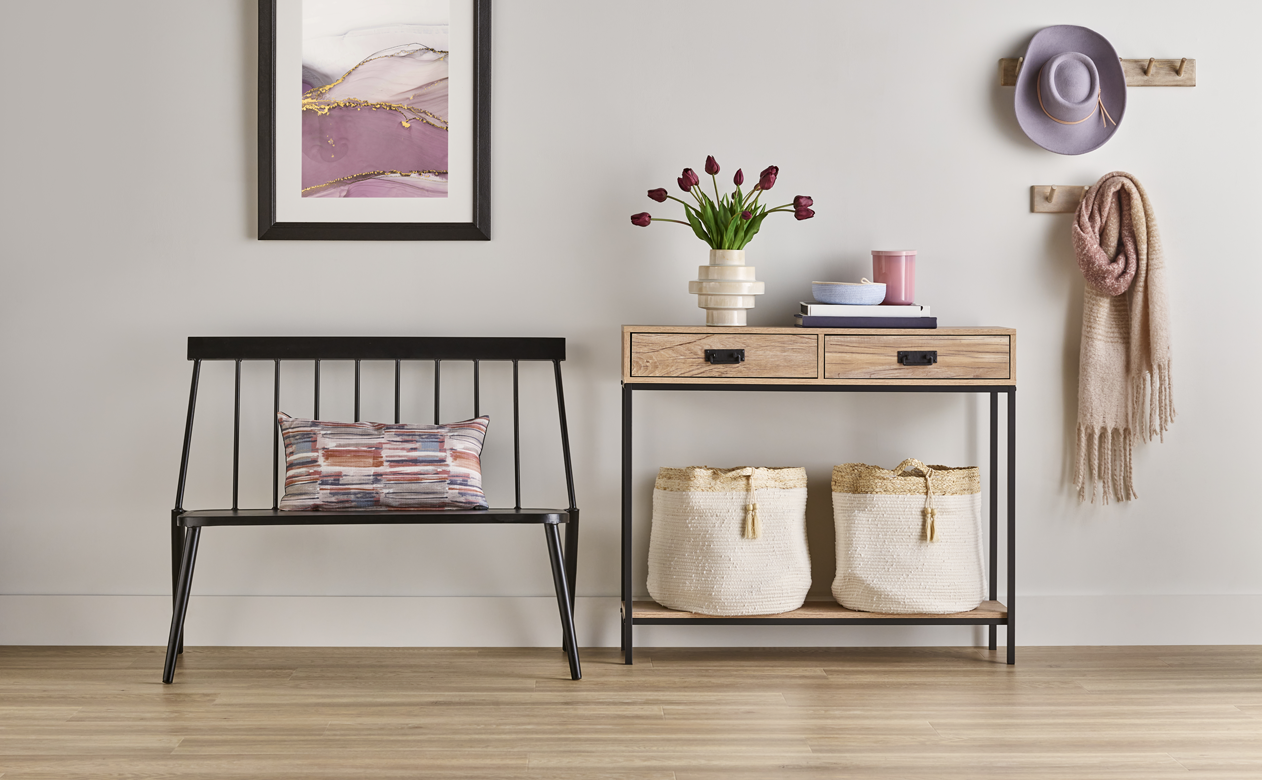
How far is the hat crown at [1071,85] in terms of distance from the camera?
2.42m

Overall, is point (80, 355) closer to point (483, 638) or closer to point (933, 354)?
point (483, 638)

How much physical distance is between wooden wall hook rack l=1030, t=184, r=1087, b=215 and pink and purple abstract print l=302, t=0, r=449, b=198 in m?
1.46

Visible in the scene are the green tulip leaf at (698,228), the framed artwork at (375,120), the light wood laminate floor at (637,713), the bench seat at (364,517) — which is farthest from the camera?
the framed artwork at (375,120)

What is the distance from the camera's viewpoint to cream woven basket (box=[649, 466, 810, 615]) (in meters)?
2.27

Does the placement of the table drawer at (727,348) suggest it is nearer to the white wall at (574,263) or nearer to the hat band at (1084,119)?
the white wall at (574,263)

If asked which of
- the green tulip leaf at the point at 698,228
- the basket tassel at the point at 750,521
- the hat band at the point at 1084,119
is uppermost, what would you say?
the hat band at the point at 1084,119

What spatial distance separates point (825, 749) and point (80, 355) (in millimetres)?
1971

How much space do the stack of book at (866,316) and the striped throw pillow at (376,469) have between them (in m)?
0.85

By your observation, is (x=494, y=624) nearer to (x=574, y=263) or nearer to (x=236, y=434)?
(x=236, y=434)

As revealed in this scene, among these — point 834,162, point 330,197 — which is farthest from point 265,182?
point 834,162

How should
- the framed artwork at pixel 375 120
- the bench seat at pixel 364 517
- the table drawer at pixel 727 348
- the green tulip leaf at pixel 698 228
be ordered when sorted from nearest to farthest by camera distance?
the bench seat at pixel 364 517 < the table drawer at pixel 727 348 < the green tulip leaf at pixel 698 228 < the framed artwork at pixel 375 120

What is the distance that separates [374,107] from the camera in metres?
2.45

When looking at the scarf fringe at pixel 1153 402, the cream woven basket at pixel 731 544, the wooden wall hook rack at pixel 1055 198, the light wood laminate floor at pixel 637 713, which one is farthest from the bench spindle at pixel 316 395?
the scarf fringe at pixel 1153 402

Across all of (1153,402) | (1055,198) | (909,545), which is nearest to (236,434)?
(909,545)
